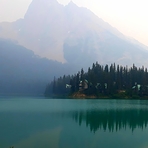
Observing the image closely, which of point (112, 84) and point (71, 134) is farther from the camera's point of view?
point (112, 84)

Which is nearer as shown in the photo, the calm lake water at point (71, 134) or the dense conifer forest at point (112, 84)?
the calm lake water at point (71, 134)

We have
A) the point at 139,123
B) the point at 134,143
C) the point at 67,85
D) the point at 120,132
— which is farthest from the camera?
the point at 67,85

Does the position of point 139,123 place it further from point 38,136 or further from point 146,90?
point 146,90

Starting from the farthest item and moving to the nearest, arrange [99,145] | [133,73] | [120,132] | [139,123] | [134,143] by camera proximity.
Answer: [133,73] → [139,123] → [120,132] → [134,143] → [99,145]

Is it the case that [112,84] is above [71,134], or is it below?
above

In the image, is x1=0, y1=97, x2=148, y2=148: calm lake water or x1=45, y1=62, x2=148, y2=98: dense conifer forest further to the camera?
x1=45, y1=62, x2=148, y2=98: dense conifer forest

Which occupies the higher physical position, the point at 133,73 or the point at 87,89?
the point at 133,73

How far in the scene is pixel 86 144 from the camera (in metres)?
21.7

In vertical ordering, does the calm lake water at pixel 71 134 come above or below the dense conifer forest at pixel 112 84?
below

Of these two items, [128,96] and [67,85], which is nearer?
[128,96]

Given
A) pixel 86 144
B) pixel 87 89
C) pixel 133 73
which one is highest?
pixel 133 73

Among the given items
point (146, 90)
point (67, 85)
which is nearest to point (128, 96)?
point (146, 90)

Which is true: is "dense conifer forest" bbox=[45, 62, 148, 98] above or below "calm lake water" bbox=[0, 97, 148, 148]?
above

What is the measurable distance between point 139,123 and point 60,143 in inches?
649
